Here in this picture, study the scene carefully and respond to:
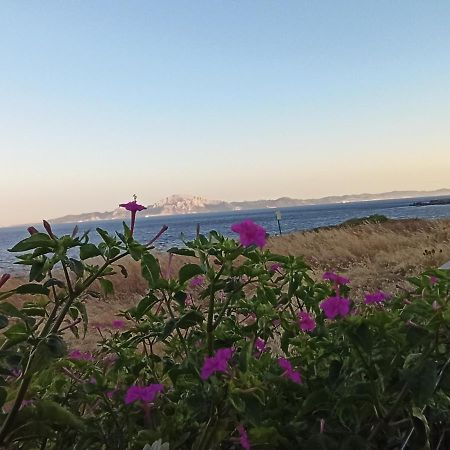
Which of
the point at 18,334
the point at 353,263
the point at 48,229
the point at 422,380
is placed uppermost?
the point at 48,229

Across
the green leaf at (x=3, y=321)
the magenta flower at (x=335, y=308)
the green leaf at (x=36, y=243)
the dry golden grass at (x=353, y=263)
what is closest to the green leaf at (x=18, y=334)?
the green leaf at (x=3, y=321)

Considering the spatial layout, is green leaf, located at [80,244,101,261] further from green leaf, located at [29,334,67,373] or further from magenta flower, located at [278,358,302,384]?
magenta flower, located at [278,358,302,384]

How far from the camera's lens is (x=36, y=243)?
1072 mm


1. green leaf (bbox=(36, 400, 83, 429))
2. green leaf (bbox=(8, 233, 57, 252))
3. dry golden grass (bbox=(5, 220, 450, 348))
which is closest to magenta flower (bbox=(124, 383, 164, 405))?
green leaf (bbox=(36, 400, 83, 429))

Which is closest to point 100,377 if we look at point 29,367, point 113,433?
point 113,433

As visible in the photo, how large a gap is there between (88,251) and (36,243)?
0.34 ft

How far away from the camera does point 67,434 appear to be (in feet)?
4.02

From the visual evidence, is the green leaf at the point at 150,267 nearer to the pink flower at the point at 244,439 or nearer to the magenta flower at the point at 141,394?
the magenta flower at the point at 141,394

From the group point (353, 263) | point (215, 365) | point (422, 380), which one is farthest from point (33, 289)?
point (353, 263)

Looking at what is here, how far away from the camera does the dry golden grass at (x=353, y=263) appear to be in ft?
23.3

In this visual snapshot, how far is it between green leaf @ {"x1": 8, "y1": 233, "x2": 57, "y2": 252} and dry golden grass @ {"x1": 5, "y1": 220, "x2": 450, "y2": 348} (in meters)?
2.89

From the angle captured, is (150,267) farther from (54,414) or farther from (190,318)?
(54,414)

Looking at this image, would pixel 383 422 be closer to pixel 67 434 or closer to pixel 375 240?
pixel 67 434

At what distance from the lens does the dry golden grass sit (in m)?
7.09
